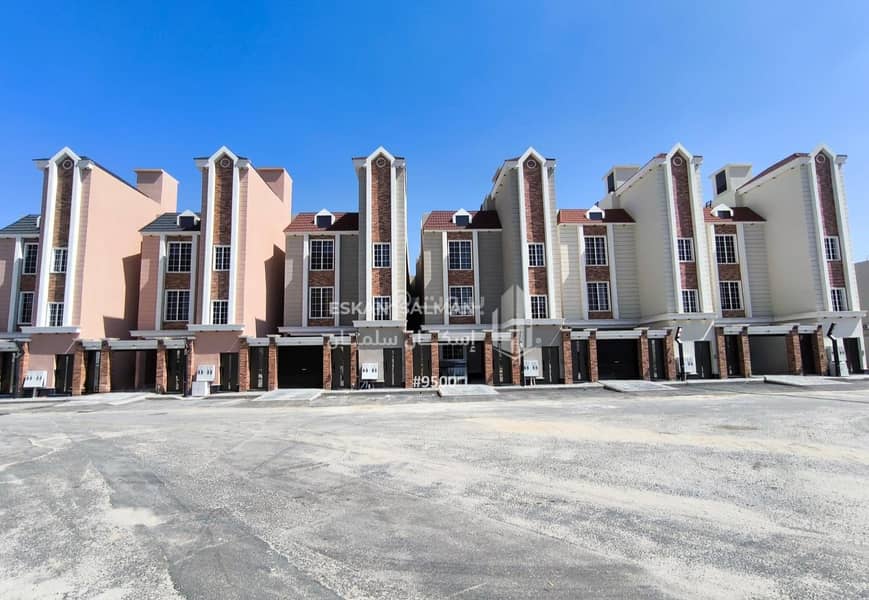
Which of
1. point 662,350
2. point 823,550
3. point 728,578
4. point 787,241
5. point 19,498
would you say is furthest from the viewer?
point 787,241

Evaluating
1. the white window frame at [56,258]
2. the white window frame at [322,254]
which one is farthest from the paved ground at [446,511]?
the white window frame at [322,254]

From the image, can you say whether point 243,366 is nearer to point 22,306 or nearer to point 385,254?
point 385,254

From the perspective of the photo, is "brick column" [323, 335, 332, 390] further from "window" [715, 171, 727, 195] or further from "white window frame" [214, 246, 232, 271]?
"window" [715, 171, 727, 195]

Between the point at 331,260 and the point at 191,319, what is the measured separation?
960cm

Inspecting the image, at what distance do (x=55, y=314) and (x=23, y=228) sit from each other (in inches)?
368

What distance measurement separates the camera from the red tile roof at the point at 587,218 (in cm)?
3309

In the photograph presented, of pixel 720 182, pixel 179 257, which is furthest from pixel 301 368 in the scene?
pixel 720 182

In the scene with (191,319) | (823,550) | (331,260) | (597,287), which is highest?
(331,260)

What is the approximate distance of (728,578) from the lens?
167 inches

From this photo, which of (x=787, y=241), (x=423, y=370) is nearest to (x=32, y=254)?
(x=423, y=370)

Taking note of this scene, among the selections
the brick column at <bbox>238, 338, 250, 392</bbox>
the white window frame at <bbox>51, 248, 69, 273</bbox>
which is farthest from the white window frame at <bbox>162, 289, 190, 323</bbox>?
the brick column at <bbox>238, 338, 250, 392</bbox>

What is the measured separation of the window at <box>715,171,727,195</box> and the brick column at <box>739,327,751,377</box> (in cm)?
1631

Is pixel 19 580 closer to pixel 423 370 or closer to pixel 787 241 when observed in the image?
pixel 423 370

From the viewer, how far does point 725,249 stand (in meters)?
33.0
